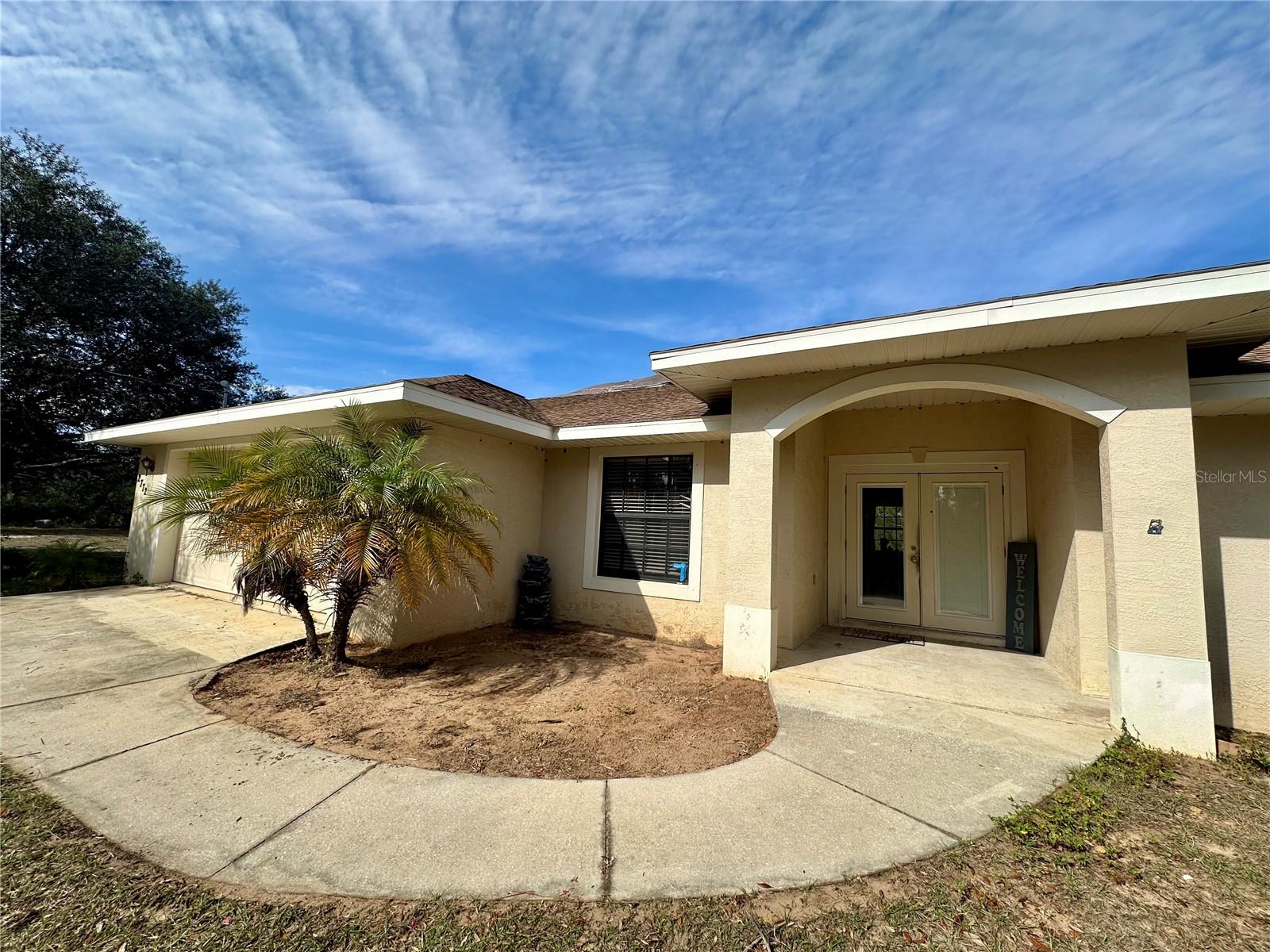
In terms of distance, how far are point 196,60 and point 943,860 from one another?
33.3 ft

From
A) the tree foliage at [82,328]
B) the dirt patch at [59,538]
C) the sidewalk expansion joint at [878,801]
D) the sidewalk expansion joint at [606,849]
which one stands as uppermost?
the tree foliage at [82,328]

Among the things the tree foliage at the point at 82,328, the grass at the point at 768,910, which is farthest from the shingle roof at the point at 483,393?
the tree foliage at the point at 82,328

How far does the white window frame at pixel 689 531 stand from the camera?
265 inches

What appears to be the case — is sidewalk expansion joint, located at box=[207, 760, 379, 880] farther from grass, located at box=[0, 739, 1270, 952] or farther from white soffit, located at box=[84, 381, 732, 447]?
white soffit, located at box=[84, 381, 732, 447]

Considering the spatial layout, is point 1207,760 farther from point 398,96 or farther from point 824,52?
point 398,96

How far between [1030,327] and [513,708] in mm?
5478

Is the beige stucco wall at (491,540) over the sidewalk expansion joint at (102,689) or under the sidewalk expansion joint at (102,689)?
over

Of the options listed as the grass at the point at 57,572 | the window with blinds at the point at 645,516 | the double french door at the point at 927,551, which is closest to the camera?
the double french door at the point at 927,551

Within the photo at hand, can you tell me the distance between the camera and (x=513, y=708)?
4.27 m

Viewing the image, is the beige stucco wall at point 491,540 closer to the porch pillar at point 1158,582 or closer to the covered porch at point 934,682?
the covered porch at point 934,682

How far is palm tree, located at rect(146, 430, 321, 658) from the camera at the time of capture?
4.57m

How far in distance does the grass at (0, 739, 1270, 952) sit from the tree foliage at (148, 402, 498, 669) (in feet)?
7.49

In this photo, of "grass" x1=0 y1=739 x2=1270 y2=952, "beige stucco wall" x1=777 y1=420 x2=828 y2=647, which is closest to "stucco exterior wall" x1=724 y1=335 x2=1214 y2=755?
"grass" x1=0 y1=739 x2=1270 y2=952

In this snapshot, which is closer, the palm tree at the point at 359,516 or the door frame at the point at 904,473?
the palm tree at the point at 359,516
